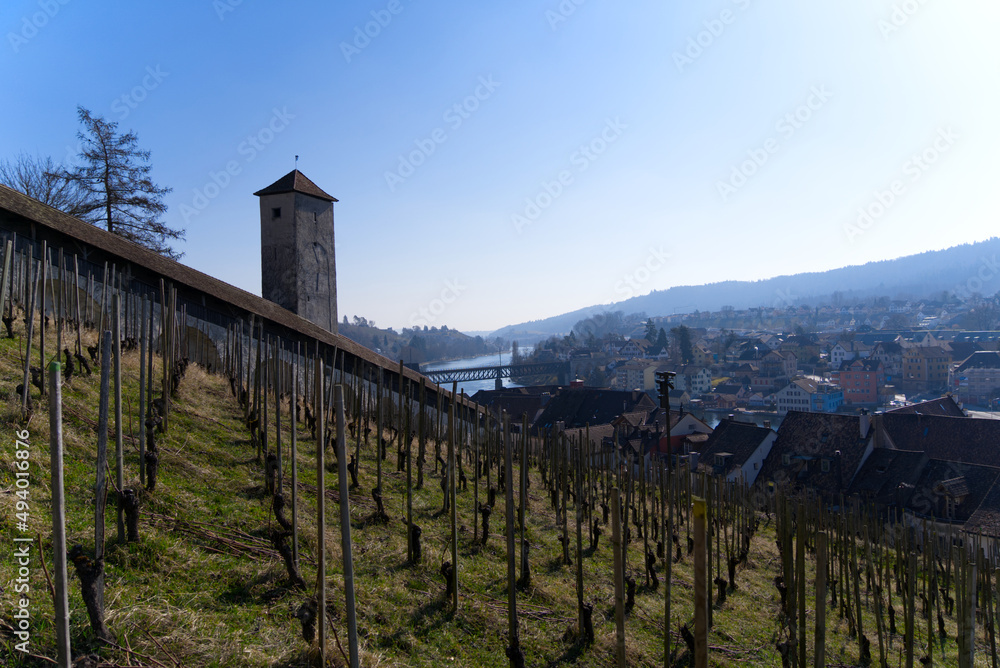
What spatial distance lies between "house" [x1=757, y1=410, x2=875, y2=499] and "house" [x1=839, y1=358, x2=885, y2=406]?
172 ft

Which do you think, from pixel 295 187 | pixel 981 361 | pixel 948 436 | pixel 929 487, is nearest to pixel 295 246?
pixel 295 187

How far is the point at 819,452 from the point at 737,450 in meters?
3.91

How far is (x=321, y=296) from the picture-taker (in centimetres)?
2195

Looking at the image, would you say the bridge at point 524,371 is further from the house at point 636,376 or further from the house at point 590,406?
the house at point 590,406

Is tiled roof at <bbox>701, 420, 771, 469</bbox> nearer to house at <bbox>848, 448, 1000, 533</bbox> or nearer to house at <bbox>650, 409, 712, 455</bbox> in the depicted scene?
house at <bbox>650, 409, 712, 455</bbox>

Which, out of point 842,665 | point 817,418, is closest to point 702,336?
point 817,418

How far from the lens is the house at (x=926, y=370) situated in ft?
273

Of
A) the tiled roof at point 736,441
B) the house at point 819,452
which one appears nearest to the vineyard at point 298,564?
the house at point 819,452

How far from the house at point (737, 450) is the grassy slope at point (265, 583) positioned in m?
23.0

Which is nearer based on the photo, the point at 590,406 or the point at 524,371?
the point at 590,406

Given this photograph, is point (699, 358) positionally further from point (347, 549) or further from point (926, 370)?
point (347, 549)

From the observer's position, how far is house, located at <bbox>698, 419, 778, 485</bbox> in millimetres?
30188

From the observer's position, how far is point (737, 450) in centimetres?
3122

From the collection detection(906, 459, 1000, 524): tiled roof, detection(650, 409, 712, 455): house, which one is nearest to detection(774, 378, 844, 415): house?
detection(650, 409, 712, 455): house
